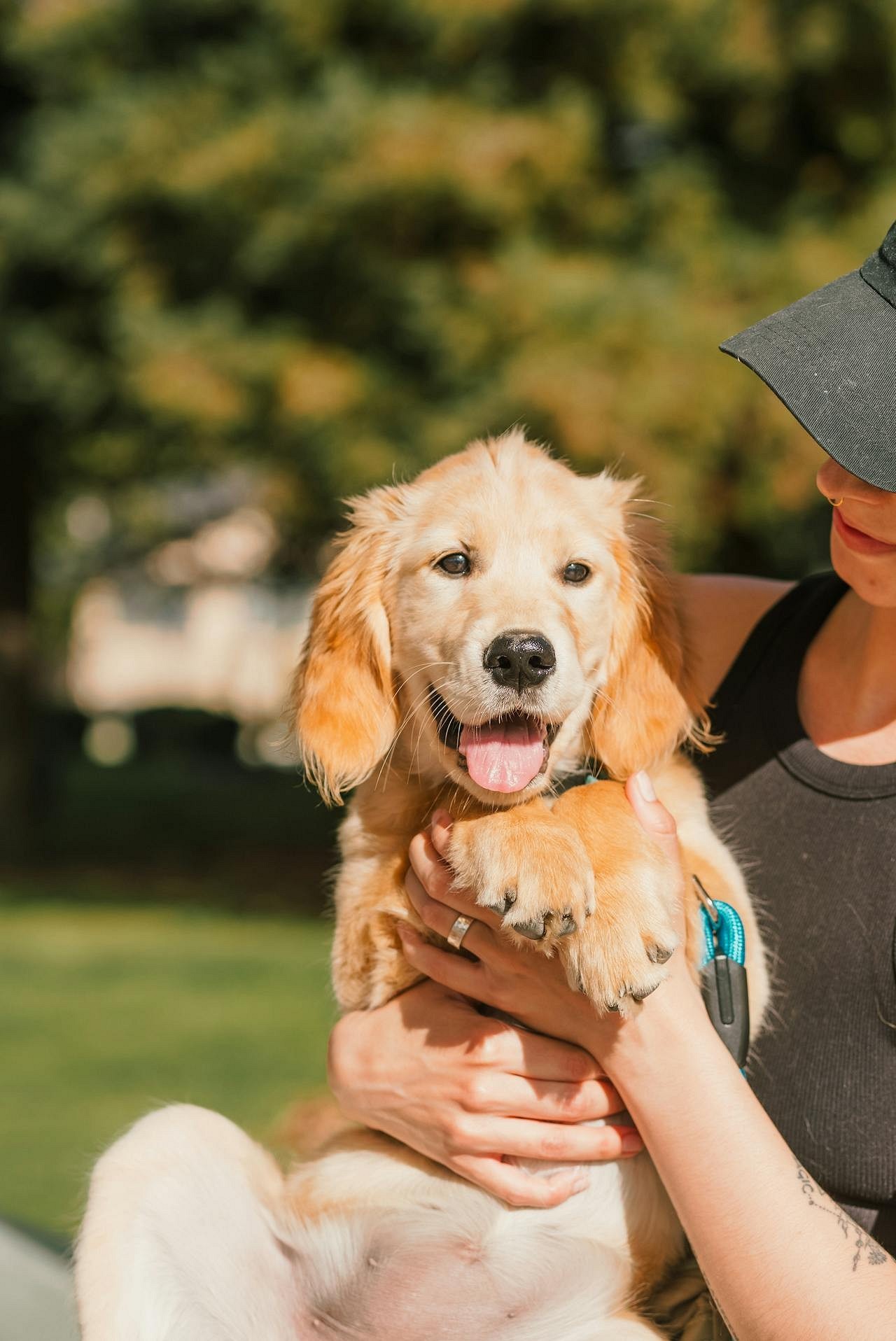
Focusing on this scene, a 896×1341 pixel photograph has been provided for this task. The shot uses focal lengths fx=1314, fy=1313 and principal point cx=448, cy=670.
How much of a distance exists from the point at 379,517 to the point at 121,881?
10377 millimetres

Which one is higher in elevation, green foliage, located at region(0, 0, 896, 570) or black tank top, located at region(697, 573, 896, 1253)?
green foliage, located at region(0, 0, 896, 570)

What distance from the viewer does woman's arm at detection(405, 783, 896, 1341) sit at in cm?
185

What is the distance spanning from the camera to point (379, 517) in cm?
288

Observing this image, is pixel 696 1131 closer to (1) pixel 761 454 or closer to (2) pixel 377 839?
(2) pixel 377 839

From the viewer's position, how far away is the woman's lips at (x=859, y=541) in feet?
7.35

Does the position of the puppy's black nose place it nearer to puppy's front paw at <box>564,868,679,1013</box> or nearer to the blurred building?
puppy's front paw at <box>564,868,679,1013</box>

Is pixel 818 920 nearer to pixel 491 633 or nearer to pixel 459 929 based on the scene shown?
pixel 459 929

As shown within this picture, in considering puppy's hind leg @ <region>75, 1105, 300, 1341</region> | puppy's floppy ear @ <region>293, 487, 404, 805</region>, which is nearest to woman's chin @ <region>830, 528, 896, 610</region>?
puppy's floppy ear @ <region>293, 487, 404, 805</region>

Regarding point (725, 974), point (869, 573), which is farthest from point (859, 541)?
point (725, 974)

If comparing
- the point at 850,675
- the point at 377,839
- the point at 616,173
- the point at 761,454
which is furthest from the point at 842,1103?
the point at 616,173

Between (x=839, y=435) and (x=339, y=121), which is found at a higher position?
(x=339, y=121)

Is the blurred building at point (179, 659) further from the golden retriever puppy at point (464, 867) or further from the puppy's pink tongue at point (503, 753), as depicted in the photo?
the puppy's pink tongue at point (503, 753)

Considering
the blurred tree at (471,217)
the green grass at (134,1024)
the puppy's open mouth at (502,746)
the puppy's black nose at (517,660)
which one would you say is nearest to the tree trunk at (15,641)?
the green grass at (134,1024)

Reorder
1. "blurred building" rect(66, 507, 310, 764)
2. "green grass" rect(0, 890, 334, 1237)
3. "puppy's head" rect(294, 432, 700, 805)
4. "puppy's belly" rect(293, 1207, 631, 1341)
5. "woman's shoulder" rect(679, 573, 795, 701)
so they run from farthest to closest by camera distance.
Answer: "blurred building" rect(66, 507, 310, 764) → "green grass" rect(0, 890, 334, 1237) → "woman's shoulder" rect(679, 573, 795, 701) → "puppy's head" rect(294, 432, 700, 805) → "puppy's belly" rect(293, 1207, 631, 1341)
